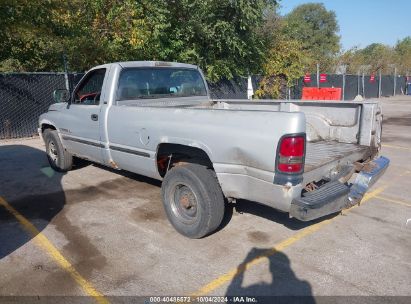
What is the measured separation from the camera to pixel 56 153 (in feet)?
22.4

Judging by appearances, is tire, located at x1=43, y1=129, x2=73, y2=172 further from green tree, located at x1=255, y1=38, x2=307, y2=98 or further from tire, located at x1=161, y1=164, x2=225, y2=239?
green tree, located at x1=255, y1=38, x2=307, y2=98

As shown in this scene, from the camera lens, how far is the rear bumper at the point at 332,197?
130 inches

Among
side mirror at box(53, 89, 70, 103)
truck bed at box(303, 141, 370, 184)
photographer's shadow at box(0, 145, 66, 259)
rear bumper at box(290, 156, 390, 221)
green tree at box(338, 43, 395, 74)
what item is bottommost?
photographer's shadow at box(0, 145, 66, 259)

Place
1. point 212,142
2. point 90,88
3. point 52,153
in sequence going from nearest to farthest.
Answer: point 212,142 < point 90,88 < point 52,153

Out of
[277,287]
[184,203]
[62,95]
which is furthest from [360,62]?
[277,287]

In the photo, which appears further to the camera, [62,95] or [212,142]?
[62,95]

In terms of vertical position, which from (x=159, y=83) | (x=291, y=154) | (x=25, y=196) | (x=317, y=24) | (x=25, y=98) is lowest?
(x=25, y=196)

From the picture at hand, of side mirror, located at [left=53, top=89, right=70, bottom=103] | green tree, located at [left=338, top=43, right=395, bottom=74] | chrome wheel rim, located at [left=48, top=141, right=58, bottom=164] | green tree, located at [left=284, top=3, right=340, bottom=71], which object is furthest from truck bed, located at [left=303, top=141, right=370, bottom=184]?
green tree, located at [left=284, top=3, right=340, bottom=71]

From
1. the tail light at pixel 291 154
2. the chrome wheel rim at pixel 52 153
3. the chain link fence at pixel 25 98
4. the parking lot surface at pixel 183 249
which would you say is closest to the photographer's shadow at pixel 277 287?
the parking lot surface at pixel 183 249

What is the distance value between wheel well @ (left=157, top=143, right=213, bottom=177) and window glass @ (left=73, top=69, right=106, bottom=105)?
5.19ft

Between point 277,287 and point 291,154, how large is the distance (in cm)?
120

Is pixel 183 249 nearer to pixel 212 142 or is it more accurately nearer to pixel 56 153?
pixel 212 142

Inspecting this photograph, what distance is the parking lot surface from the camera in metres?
3.25

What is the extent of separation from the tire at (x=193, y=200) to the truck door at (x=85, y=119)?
168cm
